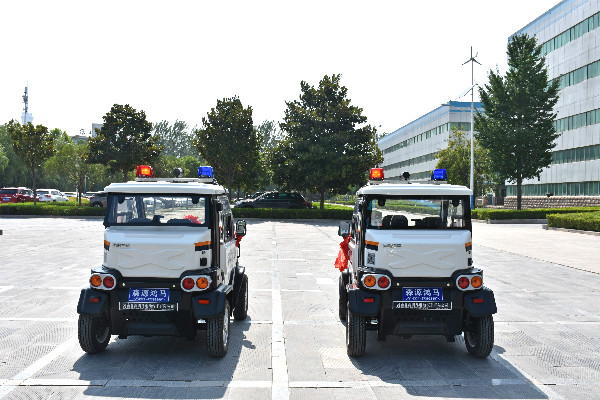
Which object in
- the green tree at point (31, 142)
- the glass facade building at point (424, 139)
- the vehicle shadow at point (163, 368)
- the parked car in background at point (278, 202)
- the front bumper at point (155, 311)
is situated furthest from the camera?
the glass facade building at point (424, 139)

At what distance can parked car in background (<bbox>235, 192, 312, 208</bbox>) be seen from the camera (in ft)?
127

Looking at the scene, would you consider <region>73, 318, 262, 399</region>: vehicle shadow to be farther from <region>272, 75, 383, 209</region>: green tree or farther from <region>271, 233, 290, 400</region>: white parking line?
<region>272, 75, 383, 209</region>: green tree

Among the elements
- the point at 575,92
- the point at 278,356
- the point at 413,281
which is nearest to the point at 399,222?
the point at 413,281

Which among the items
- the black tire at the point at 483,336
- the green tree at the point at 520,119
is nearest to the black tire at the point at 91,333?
the black tire at the point at 483,336

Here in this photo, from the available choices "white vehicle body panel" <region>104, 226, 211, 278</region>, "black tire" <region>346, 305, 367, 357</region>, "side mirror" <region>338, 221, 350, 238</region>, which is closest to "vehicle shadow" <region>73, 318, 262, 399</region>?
"white vehicle body panel" <region>104, 226, 211, 278</region>

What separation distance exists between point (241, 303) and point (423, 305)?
2983mm

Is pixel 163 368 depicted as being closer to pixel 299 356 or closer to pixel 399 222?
pixel 299 356

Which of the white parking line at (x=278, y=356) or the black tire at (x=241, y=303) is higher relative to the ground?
the black tire at (x=241, y=303)

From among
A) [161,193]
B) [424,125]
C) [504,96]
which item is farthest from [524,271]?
[424,125]

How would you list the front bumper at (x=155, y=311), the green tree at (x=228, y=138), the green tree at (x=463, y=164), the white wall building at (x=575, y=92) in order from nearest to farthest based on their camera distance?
the front bumper at (x=155, y=311) < the green tree at (x=228, y=138) < the white wall building at (x=575, y=92) < the green tree at (x=463, y=164)

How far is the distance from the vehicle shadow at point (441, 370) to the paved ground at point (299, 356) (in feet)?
0.04

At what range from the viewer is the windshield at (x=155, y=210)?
239 inches

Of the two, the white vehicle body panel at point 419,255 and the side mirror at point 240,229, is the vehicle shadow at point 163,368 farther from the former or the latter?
the white vehicle body panel at point 419,255

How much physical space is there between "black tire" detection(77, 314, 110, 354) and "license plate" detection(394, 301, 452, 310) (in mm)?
3402
